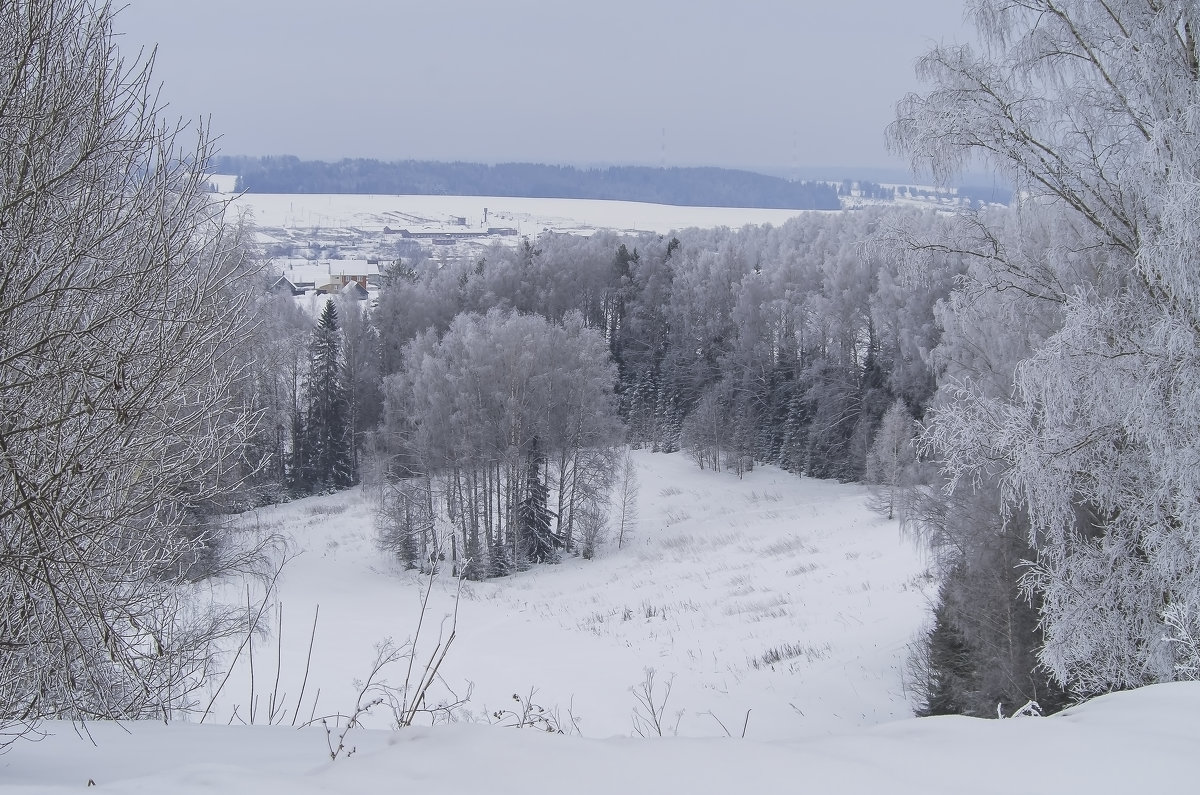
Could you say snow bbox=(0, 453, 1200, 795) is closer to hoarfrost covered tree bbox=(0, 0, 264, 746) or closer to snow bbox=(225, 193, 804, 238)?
hoarfrost covered tree bbox=(0, 0, 264, 746)

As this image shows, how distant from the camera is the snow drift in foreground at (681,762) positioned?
96.5 inches

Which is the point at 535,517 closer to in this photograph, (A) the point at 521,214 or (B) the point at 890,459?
(B) the point at 890,459

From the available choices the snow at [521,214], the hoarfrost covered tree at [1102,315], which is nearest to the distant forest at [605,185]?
the snow at [521,214]

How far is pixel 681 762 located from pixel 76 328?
3.71m

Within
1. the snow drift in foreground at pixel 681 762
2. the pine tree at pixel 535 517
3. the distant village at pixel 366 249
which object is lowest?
the pine tree at pixel 535 517

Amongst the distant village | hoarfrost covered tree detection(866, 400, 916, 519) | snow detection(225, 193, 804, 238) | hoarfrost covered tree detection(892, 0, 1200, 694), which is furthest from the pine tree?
snow detection(225, 193, 804, 238)

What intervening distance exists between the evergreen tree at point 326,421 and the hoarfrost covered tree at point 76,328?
3412cm

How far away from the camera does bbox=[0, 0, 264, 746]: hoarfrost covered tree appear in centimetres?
410

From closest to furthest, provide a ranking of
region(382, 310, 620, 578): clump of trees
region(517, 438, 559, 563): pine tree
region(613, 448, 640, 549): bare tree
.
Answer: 1. region(382, 310, 620, 578): clump of trees
2. region(517, 438, 559, 563): pine tree
3. region(613, 448, 640, 549): bare tree

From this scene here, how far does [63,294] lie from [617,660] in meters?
10.9

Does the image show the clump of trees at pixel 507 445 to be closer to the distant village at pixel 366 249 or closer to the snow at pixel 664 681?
the snow at pixel 664 681

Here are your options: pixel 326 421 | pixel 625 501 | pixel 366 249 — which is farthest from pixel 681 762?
pixel 366 249

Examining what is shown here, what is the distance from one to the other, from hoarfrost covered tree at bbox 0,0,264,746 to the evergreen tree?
3412 centimetres

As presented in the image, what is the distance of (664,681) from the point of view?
11.7 metres
